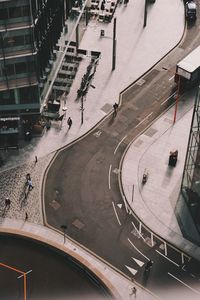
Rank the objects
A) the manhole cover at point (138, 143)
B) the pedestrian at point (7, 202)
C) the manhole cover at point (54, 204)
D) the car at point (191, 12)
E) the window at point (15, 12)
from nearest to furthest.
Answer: the window at point (15, 12)
the pedestrian at point (7, 202)
the manhole cover at point (54, 204)
the manhole cover at point (138, 143)
the car at point (191, 12)

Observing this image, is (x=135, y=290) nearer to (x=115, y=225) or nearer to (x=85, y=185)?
(x=115, y=225)

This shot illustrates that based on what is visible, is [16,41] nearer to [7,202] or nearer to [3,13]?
[3,13]

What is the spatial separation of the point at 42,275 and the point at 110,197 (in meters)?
15.2

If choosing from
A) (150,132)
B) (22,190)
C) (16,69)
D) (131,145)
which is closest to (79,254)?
(22,190)

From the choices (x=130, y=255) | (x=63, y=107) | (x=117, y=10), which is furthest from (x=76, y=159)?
(x=117, y=10)

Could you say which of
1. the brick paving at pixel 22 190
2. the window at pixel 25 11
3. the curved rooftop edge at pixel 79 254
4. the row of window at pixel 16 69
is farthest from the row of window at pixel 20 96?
the curved rooftop edge at pixel 79 254

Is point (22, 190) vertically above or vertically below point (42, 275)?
above

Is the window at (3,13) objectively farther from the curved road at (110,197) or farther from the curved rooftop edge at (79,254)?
the curved rooftop edge at (79,254)

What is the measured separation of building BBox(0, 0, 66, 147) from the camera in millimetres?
71969

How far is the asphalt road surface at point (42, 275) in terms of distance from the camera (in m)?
65.3

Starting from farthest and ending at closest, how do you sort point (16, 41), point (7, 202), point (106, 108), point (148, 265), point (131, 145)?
point (106, 108), point (131, 145), point (7, 202), point (16, 41), point (148, 265)

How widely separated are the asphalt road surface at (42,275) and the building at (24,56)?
19.3 meters

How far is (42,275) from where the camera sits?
67.2 m

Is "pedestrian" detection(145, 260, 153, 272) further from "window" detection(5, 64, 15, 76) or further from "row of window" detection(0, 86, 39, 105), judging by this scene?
"window" detection(5, 64, 15, 76)
